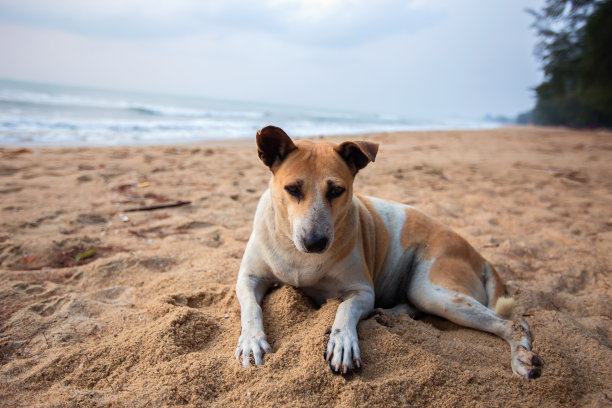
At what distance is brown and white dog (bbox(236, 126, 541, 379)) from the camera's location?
233cm

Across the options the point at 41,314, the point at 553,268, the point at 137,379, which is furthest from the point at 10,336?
the point at 553,268

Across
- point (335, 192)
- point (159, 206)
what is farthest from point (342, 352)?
point (159, 206)

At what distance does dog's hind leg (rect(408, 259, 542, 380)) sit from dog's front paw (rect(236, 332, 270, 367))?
139 cm

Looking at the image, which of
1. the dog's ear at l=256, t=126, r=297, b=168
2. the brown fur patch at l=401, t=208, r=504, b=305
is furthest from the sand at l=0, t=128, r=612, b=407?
the dog's ear at l=256, t=126, r=297, b=168

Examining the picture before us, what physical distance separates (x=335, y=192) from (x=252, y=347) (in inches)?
45.3

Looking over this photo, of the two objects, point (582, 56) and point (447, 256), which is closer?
point (447, 256)

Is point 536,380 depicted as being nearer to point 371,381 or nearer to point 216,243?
point 371,381

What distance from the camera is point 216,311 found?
271 centimetres

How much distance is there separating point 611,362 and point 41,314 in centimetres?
386

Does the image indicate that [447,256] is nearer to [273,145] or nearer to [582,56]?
[273,145]

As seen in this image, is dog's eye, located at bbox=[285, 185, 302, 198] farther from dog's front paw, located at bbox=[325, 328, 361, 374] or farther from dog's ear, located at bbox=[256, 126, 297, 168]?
dog's front paw, located at bbox=[325, 328, 361, 374]

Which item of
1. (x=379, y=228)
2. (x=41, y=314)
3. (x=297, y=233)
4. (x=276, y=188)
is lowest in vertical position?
(x=41, y=314)

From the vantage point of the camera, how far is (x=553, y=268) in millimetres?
3789

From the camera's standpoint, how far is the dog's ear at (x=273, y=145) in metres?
2.52
